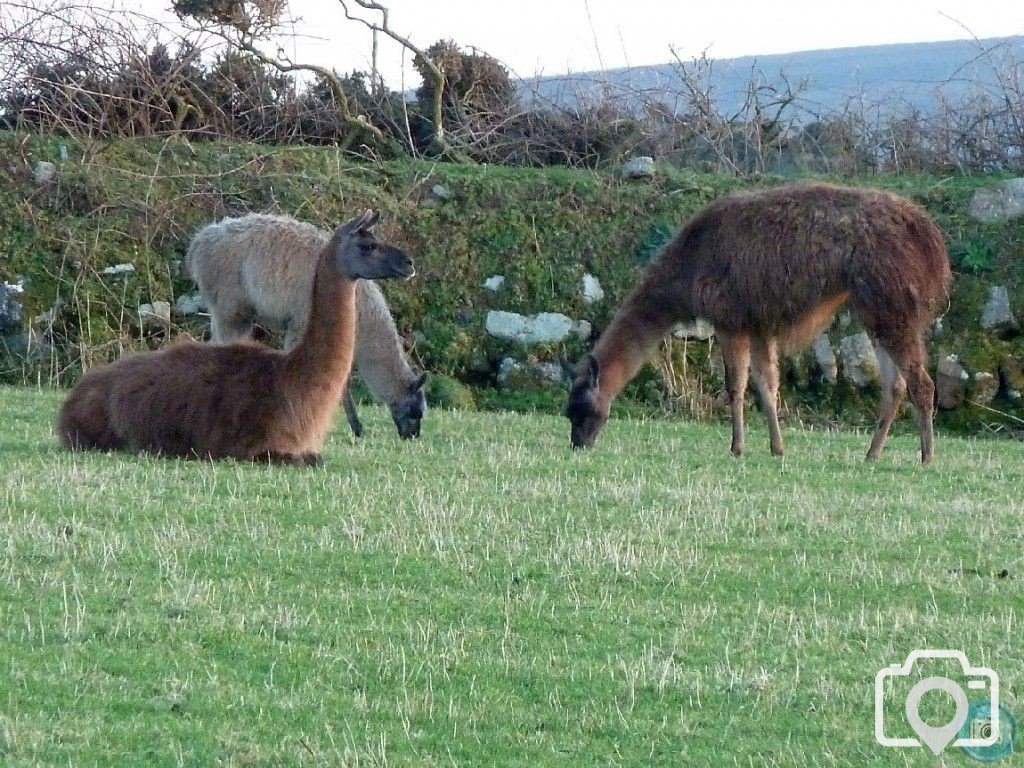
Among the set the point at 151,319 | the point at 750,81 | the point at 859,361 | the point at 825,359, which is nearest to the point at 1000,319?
the point at 859,361

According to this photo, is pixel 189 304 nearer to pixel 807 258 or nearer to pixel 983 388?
pixel 807 258

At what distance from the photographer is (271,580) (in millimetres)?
5395

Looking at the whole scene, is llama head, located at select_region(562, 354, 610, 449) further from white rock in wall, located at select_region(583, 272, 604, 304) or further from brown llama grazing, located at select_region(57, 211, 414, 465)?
white rock in wall, located at select_region(583, 272, 604, 304)

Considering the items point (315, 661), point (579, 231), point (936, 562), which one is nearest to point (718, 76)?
point (579, 231)

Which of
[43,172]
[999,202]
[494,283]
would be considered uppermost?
Result: [43,172]

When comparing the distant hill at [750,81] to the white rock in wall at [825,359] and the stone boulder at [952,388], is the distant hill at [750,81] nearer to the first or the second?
the white rock in wall at [825,359]

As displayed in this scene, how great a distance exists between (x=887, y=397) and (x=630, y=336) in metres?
1.92

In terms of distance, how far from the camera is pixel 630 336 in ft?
36.4

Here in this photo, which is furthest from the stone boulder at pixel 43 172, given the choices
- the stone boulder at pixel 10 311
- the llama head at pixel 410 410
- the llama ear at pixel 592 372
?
the llama ear at pixel 592 372

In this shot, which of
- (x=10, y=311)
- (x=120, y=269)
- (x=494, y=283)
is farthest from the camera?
(x=494, y=283)

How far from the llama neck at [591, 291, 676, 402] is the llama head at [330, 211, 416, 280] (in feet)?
8.73

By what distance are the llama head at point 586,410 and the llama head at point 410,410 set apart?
1055 mm

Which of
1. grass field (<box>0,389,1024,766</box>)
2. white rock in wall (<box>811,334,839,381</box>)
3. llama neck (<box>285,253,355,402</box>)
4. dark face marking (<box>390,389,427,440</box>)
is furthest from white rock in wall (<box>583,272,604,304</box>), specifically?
llama neck (<box>285,253,355,402</box>)

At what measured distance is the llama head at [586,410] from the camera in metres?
10.5
